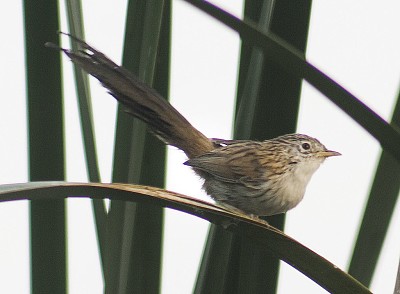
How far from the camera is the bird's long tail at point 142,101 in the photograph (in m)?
2.24

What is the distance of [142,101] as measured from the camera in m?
2.69

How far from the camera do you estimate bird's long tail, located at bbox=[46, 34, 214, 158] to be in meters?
2.24

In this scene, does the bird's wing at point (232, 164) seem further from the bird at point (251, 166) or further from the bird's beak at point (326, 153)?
the bird's beak at point (326, 153)

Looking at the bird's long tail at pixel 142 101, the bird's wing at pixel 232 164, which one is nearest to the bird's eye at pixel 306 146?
the bird's wing at pixel 232 164

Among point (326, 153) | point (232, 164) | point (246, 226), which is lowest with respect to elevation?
point (246, 226)

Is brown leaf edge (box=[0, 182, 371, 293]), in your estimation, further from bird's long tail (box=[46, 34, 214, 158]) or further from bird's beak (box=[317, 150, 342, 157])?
bird's beak (box=[317, 150, 342, 157])

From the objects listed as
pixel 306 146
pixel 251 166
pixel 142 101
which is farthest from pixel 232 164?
pixel 142 101

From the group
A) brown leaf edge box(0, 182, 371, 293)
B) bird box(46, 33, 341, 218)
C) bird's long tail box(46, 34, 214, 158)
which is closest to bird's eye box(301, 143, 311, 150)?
bird box(46, 33, 341, 218)

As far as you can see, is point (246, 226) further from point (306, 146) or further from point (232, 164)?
point (306, 146)

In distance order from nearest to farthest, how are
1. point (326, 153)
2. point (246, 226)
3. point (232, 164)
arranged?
point (246, 226) < point (232, 164) < point (326, 153)

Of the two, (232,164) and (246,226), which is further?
(232,164)

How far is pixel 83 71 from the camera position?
7.45 ft

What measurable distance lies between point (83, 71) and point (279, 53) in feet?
3.10

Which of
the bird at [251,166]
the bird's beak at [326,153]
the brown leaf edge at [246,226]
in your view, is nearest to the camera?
the brown leaf edge at [246,226]
